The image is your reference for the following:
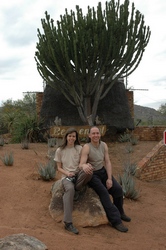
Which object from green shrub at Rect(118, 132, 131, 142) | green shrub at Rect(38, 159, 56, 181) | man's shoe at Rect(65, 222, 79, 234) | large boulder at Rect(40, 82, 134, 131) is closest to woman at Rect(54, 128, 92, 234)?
man's shoe at Rect(65, 222, 79, 234)

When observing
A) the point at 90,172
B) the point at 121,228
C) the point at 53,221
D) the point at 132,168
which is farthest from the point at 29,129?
A: the point at 121,228

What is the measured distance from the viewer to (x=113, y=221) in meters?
4.46

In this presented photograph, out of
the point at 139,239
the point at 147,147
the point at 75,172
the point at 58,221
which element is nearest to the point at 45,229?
the point at 58,221

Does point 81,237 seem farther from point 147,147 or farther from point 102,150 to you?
point 147,147

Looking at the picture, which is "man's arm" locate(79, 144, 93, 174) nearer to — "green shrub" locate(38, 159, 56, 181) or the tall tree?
"green shrub" locate(38, 159, 56, 181)

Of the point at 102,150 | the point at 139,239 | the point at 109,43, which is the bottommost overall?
the point at 139,239

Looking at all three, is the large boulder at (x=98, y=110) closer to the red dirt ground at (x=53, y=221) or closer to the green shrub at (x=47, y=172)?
the red dirt ground at (x=53, y=221)

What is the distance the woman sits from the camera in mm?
4202

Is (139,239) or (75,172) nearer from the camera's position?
(139,239)

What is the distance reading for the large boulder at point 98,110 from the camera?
1305 cm

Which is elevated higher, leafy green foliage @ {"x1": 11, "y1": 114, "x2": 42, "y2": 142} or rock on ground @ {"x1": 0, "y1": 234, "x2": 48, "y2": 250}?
leafy green foliage @ {"x1": 11, "y1": 114, "x2": 42, "y2": 142}

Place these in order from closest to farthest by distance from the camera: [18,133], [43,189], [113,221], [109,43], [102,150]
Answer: [113,221], [102,150], [43,189], [109,43], [18,133]

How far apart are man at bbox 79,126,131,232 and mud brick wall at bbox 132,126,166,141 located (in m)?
9.03

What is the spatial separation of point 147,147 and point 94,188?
689 cm
